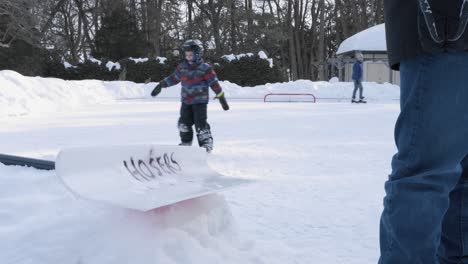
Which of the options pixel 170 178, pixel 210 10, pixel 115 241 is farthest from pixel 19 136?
pixel 210 10

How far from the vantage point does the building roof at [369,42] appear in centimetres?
2209

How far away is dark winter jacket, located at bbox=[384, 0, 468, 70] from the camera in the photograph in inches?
39.4

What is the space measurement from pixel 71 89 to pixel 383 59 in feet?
51.6

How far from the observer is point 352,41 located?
76.6 ft

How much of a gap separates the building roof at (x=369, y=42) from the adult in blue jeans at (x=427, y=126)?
866 inches

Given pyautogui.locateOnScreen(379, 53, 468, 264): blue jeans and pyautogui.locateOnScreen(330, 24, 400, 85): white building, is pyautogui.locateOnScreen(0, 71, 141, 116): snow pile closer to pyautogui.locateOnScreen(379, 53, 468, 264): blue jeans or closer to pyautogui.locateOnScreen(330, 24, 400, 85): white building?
pyautogui.locateOnScreen(379, 53, 468, 264): blue jeans

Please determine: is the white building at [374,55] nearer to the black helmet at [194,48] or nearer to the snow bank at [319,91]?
the snow bank at [319,91]

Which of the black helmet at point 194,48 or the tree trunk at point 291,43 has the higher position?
the tree trunk at point 291,43

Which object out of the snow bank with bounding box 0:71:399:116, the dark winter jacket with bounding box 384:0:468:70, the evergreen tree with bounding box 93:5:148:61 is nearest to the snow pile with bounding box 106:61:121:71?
the evergreen tree with bounding box 93:5:148:61

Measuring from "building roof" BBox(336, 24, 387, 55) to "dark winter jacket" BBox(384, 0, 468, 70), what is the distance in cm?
2196

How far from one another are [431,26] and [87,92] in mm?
13505

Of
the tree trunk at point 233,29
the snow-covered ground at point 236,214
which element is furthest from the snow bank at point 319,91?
the snow-covered ground at point 236,214

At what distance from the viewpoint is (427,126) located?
3.33 feet

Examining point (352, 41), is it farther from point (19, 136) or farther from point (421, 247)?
point (421, 247)
